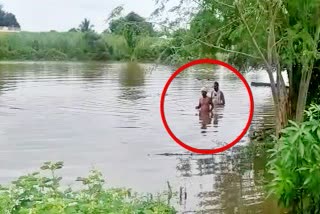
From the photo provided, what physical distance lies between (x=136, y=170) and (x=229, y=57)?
310 cm

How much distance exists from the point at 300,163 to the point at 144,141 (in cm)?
785

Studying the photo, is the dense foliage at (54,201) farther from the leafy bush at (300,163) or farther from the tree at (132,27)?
the tree at (132,27)

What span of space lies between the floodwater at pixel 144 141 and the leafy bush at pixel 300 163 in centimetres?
206

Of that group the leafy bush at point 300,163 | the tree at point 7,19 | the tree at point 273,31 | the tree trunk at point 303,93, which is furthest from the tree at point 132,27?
the tree at point 7,19

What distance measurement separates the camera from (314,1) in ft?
20.1

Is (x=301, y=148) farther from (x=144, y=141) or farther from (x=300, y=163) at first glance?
(x=144, y=141)

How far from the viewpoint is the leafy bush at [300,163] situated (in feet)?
13.3

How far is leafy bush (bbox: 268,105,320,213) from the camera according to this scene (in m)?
4.04

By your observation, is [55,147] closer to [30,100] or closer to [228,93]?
[228,93]

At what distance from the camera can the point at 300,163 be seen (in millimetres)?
4113

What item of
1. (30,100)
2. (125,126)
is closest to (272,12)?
(125,126)

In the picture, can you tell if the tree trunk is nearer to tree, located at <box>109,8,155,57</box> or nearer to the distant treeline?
tree, located at <box>109,8,155,57</box>

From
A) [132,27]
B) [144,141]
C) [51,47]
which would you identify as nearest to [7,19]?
[51,47]

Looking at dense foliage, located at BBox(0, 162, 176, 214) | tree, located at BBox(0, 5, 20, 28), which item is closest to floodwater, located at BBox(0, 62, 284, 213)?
dense foliage, located at BBox(0, 162, 176, 214)
